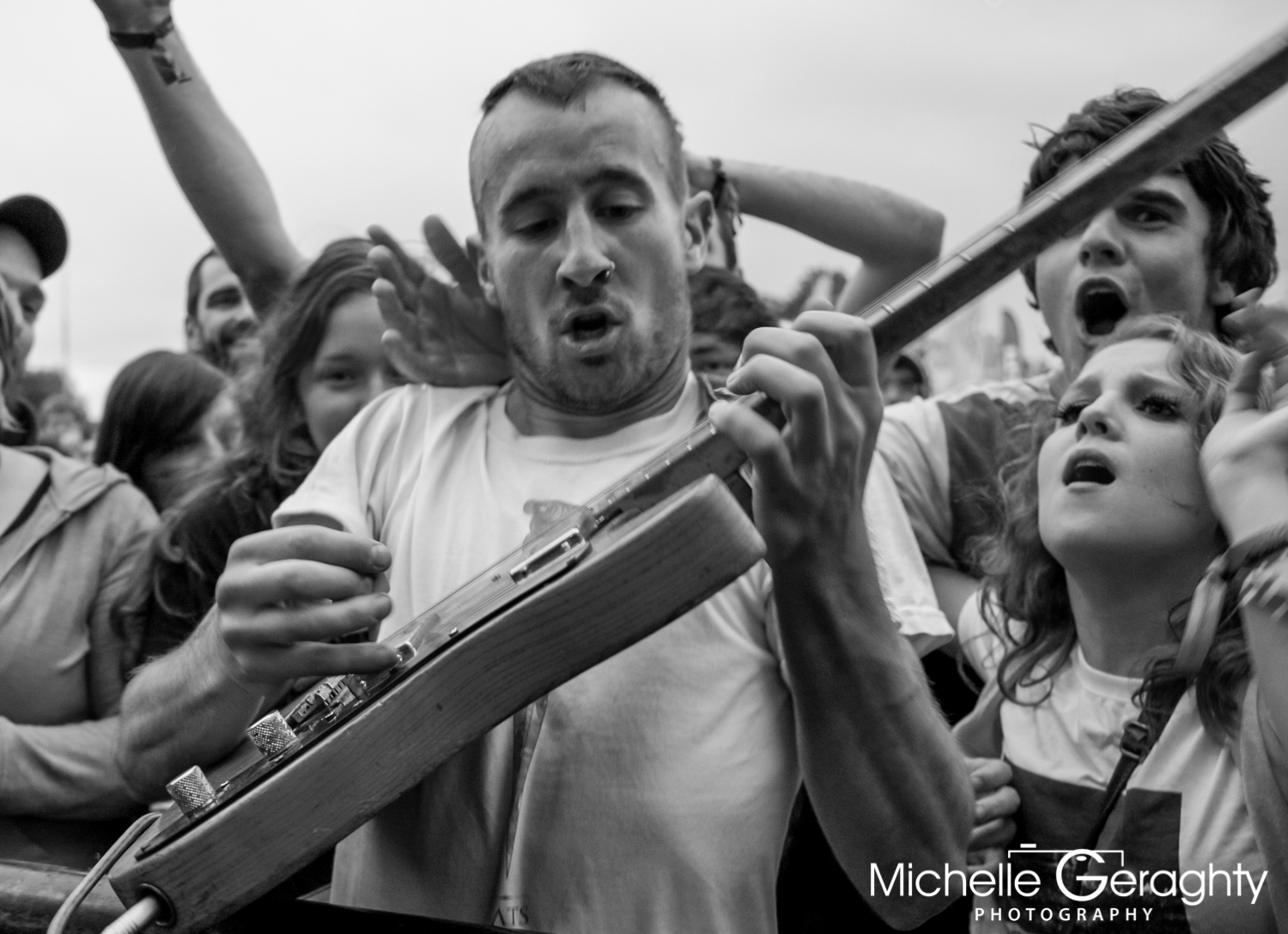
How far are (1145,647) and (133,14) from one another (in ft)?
6.71

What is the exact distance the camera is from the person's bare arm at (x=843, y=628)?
1212 millimetres

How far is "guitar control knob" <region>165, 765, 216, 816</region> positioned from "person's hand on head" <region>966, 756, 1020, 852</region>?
983mm

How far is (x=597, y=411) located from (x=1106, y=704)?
0.82 metres

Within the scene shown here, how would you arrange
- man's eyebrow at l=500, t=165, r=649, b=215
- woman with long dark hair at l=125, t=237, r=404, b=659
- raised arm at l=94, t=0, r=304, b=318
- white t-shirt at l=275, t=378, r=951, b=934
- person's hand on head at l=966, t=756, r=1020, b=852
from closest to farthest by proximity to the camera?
white t-shirt at l=275, t=378, r=951, b=934 < man's eyebrow at l=500, t=165, r=649, b=215 < person's hand on head at l=966, t=756, r=1020, b=852 < woman with long dark hair at l=125, t=237, r=404, b=659 < raised arm at l=94, t=0, r=304, b=318

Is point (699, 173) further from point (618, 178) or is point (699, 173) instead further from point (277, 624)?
point (277, 624)

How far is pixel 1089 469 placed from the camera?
179cm

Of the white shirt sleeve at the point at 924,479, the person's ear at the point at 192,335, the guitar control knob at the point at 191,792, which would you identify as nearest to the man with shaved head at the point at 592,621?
the guitar control knob at the point at 191,792

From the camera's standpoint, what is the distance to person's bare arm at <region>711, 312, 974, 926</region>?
1212 millimetres

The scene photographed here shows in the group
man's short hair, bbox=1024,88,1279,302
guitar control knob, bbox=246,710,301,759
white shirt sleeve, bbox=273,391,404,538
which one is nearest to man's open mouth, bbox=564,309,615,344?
white shirt sleeve, bbox=273,391,404,538

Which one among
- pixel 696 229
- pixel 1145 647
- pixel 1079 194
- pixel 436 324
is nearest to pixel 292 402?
pixel 436 324

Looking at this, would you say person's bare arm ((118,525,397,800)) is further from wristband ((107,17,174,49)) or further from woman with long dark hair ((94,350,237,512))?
woman with long dark hair ((94,350,237,512))

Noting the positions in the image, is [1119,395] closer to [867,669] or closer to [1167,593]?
[1167,593]

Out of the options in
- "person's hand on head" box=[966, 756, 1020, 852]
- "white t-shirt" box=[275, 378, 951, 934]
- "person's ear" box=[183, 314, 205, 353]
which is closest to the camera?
"white t-shirt" box=[275, 378, 951, 934]

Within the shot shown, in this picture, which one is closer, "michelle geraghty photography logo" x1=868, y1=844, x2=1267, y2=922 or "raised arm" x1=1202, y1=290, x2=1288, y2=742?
"raised arm" x1=1202, y1=290, x2=1288, y2=742
